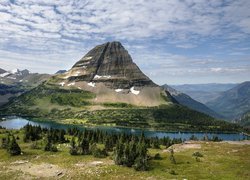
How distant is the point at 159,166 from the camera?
7544cm

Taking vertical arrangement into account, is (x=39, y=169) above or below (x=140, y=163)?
below

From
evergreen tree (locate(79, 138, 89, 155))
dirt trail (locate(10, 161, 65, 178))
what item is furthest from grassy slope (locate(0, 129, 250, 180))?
evergreen tree (locate(79, 138, 89, 155))

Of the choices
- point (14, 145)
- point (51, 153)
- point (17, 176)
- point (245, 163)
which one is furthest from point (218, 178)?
point (14, 145)

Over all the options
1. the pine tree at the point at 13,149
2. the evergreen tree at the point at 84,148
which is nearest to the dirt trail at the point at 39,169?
the pine tree at the point at 13,149

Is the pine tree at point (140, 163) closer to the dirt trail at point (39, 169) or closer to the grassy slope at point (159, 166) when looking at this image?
the grassy slope at point (159, 166)

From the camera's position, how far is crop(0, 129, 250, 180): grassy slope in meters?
64.9

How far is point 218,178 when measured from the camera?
62719 mm

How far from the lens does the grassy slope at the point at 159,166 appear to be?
64938 millimetres

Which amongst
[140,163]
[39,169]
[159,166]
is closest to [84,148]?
[39,169]

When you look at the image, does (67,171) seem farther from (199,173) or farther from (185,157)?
(185,157)

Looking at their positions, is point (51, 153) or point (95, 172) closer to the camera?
point (95, 172)

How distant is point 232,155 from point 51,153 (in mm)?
53741

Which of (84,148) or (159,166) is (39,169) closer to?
(84,148)

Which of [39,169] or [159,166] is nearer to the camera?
[39,169]
